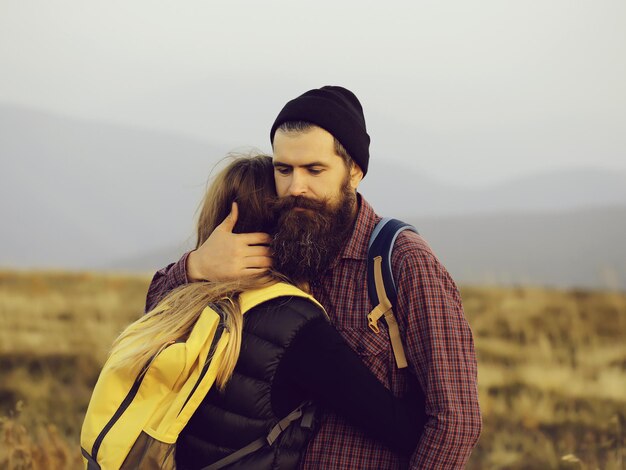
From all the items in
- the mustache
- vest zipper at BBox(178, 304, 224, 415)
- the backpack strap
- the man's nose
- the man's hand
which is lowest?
the backpack strap

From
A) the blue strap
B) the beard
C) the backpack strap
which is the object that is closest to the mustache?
the beard

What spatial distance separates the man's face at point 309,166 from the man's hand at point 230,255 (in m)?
0.22

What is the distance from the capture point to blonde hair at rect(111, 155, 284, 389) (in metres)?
2.28

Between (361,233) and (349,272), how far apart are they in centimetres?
17

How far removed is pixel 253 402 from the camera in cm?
227

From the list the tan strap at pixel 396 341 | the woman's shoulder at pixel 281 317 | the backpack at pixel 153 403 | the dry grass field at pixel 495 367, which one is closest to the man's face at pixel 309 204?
the woman's shoulder at pixel 281 317

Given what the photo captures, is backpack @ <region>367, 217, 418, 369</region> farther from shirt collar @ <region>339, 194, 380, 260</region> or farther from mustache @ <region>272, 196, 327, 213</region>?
mustache @ <region>272, 196, 327, 213</region>

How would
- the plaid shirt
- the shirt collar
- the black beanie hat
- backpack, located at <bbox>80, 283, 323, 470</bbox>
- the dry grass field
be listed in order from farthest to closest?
the dry grass field, the black beanie hat, the shirt collar, the plaid shirt, backpack, located at <bbox>80, 283, 323, 470</bbox>

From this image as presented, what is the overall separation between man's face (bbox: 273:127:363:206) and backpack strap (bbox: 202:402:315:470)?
855mm

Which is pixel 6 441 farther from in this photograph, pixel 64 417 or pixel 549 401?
pixel 549 401

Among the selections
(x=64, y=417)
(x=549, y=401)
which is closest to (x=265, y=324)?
(x=64, y=417)

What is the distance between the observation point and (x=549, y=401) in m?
8.52

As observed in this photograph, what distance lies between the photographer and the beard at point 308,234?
8.70 feet

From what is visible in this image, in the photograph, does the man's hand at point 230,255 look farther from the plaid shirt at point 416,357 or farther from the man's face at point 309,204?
the plaid shirt at point 416,357
